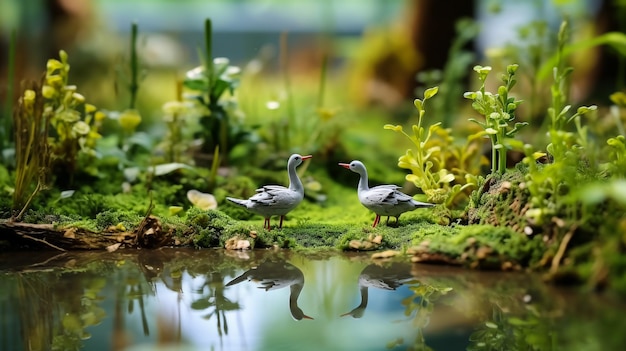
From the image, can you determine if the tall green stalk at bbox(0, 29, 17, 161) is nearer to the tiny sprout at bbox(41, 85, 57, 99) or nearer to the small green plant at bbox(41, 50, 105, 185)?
the small green plant at bbox(41, 50, 105, 185)

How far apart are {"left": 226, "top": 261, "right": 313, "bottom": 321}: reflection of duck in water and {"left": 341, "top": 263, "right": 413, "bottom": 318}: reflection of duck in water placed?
186 mm

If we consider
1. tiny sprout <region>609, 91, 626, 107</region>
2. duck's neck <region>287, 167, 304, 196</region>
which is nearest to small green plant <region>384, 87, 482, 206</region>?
duck's neck <region>287, 167, 304, 196</region>

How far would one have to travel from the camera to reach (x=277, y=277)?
1905 mm

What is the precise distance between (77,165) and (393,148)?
73.6 inches

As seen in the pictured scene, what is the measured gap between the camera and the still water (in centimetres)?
143

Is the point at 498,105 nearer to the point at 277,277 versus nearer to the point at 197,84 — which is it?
the point at 277,277

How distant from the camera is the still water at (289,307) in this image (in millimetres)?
1434

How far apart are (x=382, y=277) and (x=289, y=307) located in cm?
36

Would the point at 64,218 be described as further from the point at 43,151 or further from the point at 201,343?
the point at 201,343

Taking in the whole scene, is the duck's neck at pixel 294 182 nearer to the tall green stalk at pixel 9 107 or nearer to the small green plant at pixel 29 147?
the small green plant at pixel 29 147

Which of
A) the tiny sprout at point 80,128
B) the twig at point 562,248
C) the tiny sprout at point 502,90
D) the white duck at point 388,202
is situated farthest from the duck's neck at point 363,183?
the tiny sprout at point 80,128

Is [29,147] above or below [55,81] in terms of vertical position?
below

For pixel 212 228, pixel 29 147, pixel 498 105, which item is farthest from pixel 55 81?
pixel 498 105

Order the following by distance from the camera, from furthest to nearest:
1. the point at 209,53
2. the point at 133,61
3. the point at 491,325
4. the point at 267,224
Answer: the point at 133,61, the point at 209,53, the point at 267,224, the point at 491,325
